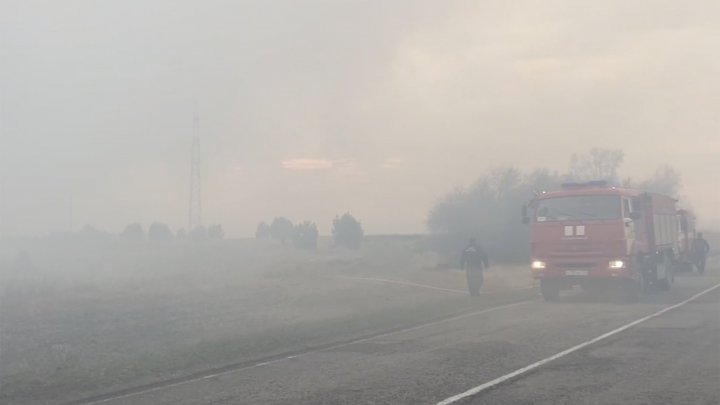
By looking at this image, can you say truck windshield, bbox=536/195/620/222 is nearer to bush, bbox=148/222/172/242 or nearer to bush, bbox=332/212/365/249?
bush, bbox=332/212/365/249

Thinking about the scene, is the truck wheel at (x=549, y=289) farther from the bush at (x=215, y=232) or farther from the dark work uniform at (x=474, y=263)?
the bush at (x=215, y=232)

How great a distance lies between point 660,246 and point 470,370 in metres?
16.9

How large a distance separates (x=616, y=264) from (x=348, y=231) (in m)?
69.3

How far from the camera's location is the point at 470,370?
10688 millimetres

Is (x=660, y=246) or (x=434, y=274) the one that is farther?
(x=434, y=274)

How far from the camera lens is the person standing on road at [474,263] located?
24359mm

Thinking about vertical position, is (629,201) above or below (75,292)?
above

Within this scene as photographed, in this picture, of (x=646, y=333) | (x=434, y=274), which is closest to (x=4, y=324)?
(x=646, y=333)

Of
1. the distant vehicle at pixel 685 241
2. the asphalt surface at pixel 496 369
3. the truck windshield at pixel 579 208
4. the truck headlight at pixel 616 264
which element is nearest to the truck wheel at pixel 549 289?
the truck headlight at pixel 616 264

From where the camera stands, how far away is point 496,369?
10.7 m

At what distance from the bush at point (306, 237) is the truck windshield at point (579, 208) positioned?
220 ft

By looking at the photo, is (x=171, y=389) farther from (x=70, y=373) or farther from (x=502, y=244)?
(x=502, y=244)

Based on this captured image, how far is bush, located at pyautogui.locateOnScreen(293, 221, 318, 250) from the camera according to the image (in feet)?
294

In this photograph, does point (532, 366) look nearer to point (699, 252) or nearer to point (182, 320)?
point (182, 320)
